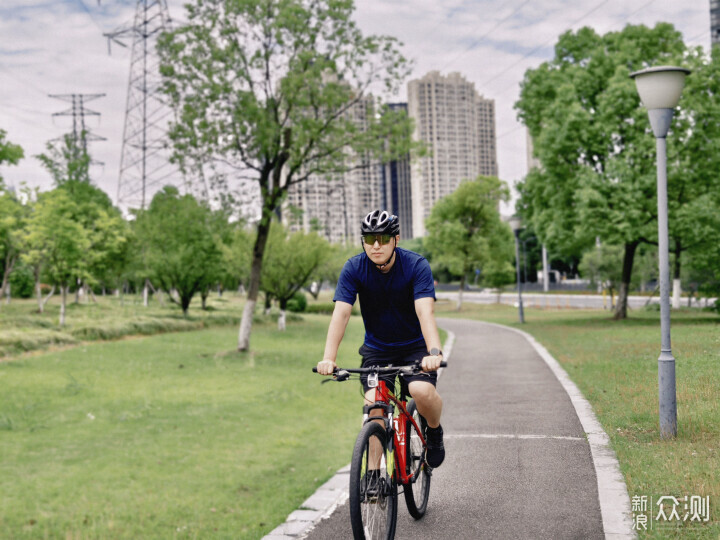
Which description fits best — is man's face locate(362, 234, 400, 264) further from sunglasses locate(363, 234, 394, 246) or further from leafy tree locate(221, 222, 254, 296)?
leafy tree locate(221, 222, 254, 296)

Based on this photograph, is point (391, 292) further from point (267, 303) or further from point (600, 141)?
point (267, 303)

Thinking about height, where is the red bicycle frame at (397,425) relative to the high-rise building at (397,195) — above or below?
below

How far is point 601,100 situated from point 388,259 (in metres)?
20.8

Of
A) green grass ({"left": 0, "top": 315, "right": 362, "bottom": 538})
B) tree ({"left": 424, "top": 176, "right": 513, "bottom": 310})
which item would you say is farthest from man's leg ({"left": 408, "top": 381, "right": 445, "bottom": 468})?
tree ({"left": 424, "top": 176, "right": 513, "bottom": 310})

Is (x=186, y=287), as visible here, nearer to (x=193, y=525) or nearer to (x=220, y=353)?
(x=220, y=353)

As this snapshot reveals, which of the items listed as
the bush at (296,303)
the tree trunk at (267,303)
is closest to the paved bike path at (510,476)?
the tree trunk at (267,303)

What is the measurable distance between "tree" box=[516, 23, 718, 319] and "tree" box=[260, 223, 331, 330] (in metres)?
9.40

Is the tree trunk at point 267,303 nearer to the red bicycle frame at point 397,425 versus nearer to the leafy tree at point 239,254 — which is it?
the leafy tree at point 239,254

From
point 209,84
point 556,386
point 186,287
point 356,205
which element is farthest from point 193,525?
point 356,205

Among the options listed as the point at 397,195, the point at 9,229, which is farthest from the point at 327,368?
the point at 397,195

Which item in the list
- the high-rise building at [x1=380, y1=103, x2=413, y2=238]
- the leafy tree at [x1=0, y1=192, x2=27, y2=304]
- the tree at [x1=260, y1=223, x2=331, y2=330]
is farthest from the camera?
the high-rise building at [x1=380, y1=103, x2=413, y2=238]

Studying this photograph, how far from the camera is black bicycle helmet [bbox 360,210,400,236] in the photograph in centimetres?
438

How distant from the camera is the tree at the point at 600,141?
21344 millimetres

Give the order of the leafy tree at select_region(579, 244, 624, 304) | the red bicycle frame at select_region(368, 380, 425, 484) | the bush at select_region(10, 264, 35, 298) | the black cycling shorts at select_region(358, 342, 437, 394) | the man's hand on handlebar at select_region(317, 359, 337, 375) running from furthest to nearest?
the bush at select_region(10, 264, 35, 298) < the leafy tree at select_region(579, 244, 624, 304) < the black cycling shorts at select_region(358, 342, 437, 394) < the red bicycle frame at select_region(368, 380, 425, 484) < the man's hand on handlebar at select_region(317, 359, 337, 375)
